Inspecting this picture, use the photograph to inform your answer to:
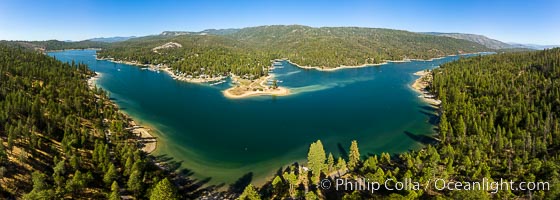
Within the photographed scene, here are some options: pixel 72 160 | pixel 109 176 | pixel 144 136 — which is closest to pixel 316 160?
pixel 109 176

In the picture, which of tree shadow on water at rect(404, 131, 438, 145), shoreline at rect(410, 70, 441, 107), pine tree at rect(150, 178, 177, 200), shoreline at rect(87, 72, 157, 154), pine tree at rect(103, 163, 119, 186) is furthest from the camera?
shoreline at rect(410, 70, 441, 107)

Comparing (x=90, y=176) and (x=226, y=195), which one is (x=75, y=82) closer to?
(x=90, y=176)

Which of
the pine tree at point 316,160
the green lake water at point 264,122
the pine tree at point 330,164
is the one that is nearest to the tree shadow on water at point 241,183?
the green lake water at point 264,122

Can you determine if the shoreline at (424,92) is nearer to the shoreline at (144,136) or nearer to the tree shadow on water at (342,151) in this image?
the tree shadow on water at (342,151)

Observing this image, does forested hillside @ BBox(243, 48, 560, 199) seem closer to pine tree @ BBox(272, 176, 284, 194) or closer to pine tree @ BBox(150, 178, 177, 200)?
pine tree @ BBox(272, 176, 284, 194)

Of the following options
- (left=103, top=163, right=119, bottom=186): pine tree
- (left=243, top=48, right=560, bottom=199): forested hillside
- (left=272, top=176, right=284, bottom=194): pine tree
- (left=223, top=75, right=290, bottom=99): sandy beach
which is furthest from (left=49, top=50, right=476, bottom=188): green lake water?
(left=103, top=163, right=119, bottom=186): pine tree

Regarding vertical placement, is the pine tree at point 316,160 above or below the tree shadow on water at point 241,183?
above
